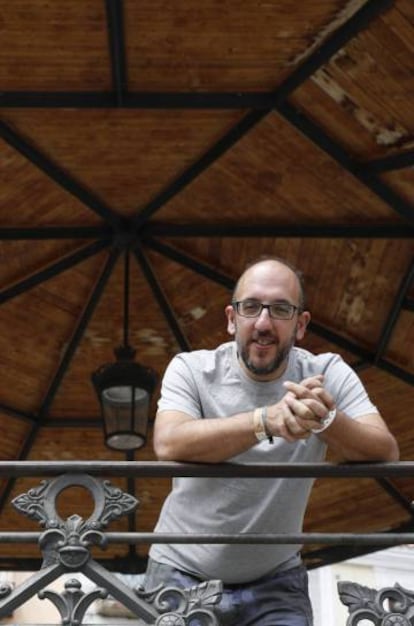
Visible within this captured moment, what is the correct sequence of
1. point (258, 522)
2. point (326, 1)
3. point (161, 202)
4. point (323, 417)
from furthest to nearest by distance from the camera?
point (161, 202) → point (326, 1) → point (258, 522) → point (323, 417)

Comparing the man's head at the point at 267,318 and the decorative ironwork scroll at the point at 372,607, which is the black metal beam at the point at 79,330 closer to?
the man's head at the point at 267,318

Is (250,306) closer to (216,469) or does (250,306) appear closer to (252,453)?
(252,453)

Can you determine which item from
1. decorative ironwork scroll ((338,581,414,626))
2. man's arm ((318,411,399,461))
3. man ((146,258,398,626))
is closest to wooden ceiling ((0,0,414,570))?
man ((146,258,398,626))

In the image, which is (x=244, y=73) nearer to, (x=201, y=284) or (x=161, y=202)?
(x=161, y=202)

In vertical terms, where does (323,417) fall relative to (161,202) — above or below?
A: below

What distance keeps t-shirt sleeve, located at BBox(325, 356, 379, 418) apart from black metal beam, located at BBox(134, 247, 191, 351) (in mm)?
5179

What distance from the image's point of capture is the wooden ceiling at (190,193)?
7344 millimetres

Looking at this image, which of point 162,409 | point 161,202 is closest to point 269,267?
point 162,409

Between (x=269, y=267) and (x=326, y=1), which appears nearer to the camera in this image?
(x=269, y=267)

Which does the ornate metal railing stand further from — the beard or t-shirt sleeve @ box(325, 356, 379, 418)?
the beard

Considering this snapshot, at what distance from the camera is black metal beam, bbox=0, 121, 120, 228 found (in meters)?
8.40

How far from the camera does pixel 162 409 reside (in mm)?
4539

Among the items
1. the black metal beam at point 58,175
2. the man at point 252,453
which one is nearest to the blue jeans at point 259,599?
the man at point 252,453

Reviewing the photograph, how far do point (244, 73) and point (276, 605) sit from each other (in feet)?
13.1
